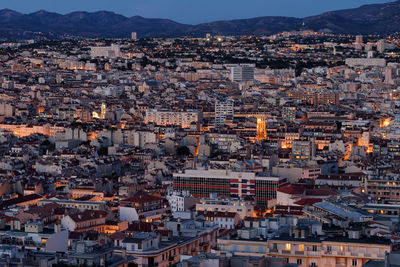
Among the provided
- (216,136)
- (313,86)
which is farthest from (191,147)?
(313,86)

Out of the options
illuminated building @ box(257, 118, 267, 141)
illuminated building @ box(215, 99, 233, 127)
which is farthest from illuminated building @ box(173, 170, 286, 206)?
illuminated building @ box(215, 99, 233, 127)

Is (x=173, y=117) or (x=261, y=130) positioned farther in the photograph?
(x=173, y=117)

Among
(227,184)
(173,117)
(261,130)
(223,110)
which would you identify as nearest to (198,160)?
(227,184)

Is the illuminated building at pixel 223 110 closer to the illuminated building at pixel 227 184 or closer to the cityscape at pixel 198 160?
the cityscape at pixel 198 160

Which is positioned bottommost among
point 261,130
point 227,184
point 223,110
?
point 261,130

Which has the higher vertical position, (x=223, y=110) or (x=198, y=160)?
(x=223, y=110)

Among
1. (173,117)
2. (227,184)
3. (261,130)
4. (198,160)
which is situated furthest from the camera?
(173,117)

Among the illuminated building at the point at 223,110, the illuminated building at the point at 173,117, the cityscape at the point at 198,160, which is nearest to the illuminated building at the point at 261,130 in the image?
the cityscape at the point at 198,160

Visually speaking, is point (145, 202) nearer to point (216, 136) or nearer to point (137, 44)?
point (216, 136)

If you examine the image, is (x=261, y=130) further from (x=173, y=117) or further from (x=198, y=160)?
(x=198, y=160)
